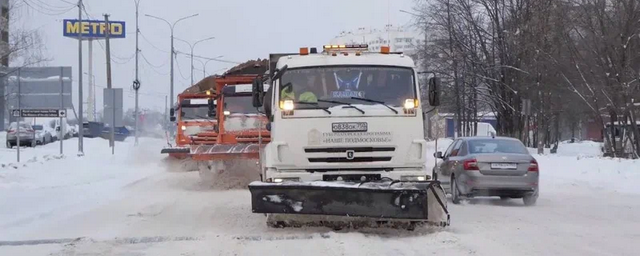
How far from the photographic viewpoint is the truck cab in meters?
11.7

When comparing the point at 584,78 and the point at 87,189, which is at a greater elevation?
the point at 584,78

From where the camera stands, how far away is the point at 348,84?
12.2 meters

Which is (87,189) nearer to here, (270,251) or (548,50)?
(270,251)

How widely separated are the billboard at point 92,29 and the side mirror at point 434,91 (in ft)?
183

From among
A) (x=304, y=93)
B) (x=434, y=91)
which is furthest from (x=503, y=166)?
(x=304, y=93)

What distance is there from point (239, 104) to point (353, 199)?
1066cm

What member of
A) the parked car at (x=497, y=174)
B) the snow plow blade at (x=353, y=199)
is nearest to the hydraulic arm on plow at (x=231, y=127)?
the parked car at (x=497, y=174)

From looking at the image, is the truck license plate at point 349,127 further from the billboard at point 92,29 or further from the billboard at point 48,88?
the billboard at point 92,29

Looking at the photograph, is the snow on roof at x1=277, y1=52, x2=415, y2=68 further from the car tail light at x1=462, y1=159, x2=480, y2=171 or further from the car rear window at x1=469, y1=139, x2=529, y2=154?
the car rear window at x1=469, y1=139, x2=529, y2=154

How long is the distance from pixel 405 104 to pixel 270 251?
3536 millimetres

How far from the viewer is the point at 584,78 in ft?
119

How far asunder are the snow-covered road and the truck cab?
0.89 meters

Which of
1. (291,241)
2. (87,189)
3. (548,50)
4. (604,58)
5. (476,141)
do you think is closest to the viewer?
(291,241)

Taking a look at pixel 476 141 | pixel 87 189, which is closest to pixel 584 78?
pixel 476 141
